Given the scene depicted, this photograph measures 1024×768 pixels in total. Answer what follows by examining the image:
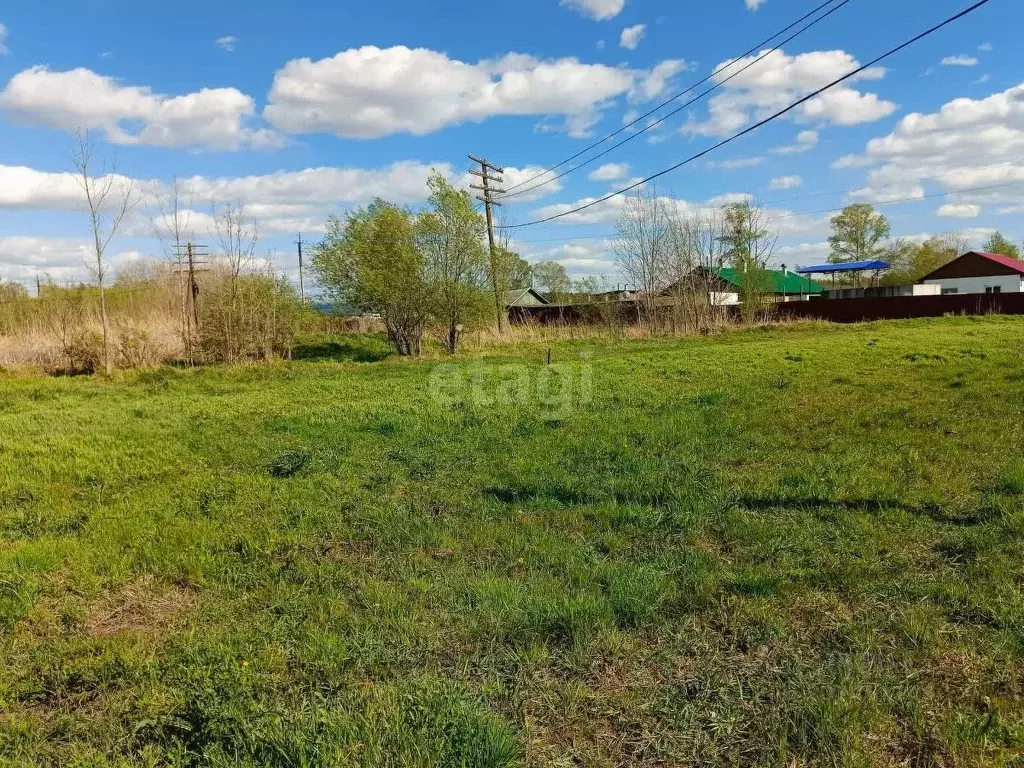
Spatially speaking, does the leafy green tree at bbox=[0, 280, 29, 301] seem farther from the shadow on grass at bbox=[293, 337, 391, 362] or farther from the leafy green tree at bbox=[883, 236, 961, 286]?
the leafy green tree at bbox=[883, 236, 961, 286]

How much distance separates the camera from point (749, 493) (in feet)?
15.9

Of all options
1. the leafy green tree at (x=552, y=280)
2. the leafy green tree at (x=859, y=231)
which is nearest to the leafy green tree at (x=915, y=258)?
the leafy green tree at (x=859, y=231)

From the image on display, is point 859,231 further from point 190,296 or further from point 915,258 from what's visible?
point 190,296

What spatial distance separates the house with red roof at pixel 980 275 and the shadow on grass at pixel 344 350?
129ft

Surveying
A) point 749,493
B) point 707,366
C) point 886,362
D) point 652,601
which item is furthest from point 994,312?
point 652,601

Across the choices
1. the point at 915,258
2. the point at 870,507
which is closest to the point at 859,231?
the point at 915,258

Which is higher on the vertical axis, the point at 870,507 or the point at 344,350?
the point at 344,350

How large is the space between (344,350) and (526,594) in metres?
19.7

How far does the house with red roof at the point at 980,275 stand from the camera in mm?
41938

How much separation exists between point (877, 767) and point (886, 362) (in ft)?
38.3

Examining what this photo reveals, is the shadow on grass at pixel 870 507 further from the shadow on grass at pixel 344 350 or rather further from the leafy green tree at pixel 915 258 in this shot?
the leafy green tree at pixel 915 258

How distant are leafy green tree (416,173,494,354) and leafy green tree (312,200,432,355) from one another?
0.34 m

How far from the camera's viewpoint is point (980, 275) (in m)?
43.3

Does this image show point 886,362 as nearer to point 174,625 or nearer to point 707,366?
point 707,366
